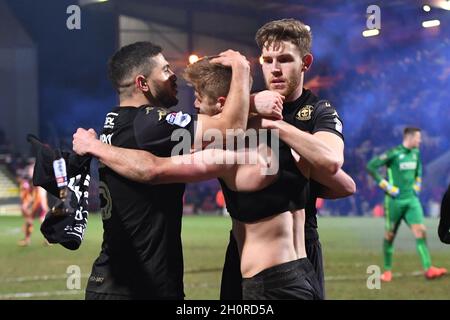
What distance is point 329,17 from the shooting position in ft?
77.1

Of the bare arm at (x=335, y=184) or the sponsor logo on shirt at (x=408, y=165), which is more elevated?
the sponsor logo on shirt at (x=408, y=165)

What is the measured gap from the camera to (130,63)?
4121 millimetres

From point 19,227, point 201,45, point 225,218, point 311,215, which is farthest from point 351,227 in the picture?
point 311,215

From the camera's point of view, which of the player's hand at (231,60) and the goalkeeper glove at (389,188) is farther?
the goalkeeper glove at (389,188)

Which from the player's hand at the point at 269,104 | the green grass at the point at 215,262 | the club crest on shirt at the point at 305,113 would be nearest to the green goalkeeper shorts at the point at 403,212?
the green grass at the point at 215,262

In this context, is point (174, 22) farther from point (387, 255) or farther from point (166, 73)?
point (166, 73)

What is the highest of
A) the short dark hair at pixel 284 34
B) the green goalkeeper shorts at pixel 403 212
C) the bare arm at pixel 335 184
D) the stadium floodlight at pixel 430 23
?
the stadium floodlight at pixel 430 23

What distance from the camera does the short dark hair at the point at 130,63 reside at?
4.11 metres

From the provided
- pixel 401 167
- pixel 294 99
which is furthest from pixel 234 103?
pixel 401 167

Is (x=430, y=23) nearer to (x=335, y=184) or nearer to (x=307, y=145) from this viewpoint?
(x=335, y=184)

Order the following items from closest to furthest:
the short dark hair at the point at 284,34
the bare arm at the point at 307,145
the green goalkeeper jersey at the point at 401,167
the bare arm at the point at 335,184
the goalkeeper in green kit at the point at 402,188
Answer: the bare arm at the point at 307,145, the bare arm at the point at 335,184, the short dark hair at the point at 284,34, the goalkeeper in green kit at the point at 402,188, the green goalkeeper jersey at the point at 401,167

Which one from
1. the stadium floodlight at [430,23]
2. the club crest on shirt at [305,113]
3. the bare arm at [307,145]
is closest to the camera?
the bare arm at [307,145]

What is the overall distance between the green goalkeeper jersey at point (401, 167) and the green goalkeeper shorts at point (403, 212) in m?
0.16

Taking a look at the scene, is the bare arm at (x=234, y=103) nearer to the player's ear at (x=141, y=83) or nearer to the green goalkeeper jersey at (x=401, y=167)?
the player's ear at (x=141, y=83)
